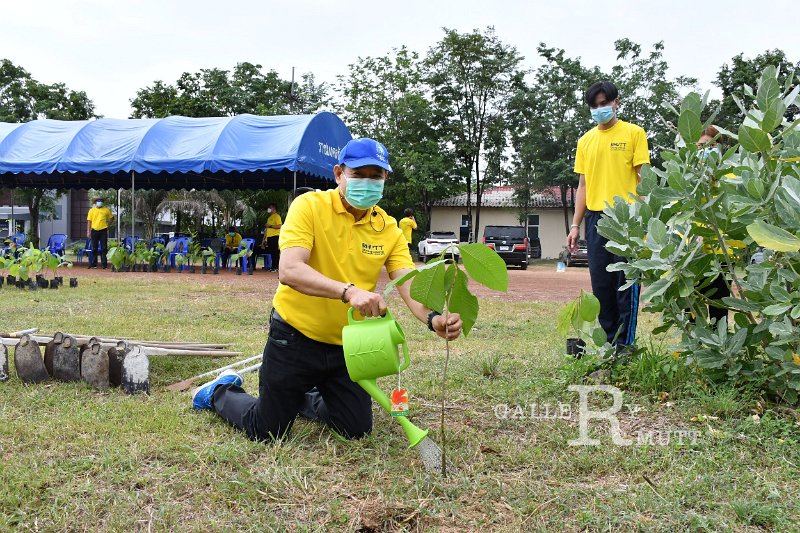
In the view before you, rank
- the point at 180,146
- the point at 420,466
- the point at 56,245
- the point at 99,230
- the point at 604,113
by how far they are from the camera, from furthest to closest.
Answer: the point at 56,245, the point at 99,230, the point at 180,146, the point at 604,113, the point at 420,466

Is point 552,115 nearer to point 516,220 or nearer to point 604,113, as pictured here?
point 516,220

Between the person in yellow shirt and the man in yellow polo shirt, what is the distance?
43.3 ft

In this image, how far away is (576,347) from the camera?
13.0ft

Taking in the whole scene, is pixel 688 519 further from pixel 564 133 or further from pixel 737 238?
pixel 564 133

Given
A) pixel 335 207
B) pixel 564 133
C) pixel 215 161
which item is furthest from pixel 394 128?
pixel 335 207

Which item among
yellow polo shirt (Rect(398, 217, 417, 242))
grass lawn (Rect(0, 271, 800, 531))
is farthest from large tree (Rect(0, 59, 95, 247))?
grass lawn (Rect(0, 271, 800, 531))

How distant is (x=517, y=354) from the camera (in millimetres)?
4762

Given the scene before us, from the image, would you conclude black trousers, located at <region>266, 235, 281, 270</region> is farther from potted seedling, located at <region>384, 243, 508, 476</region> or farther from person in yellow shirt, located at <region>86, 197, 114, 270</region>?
potted seedling, located at <region>384, 243, 508, 476</region>

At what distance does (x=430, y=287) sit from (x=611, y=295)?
7.04 ft

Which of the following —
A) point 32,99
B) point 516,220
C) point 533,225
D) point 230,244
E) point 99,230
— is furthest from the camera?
point 533,225

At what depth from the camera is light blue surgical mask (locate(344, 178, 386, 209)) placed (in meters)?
2.63

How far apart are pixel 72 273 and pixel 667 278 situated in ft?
41.8

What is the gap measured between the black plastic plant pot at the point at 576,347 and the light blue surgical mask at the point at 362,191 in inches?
72.9

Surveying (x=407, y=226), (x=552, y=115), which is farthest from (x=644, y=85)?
(x=407, y=226)
